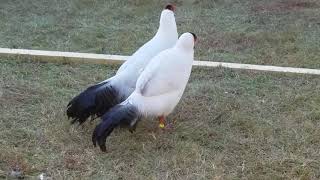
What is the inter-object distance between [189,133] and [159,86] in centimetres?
39

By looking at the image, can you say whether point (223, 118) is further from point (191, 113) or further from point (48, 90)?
point (48, 90)

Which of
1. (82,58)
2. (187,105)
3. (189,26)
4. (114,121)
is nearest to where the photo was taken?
(114,121)

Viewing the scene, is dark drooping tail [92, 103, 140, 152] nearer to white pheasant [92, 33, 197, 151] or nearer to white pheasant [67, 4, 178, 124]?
white pheasant [92, 33, 197, 151]

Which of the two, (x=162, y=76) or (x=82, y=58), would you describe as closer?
(x=162, y=76)

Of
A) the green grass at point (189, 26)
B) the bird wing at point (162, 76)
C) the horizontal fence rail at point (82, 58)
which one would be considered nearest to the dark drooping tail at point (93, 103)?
the bird wing at point (162, 76)

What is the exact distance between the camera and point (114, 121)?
296 cm

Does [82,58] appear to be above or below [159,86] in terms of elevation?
below

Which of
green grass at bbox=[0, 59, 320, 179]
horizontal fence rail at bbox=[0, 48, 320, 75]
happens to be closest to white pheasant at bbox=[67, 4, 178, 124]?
green grass at bbox=[0, 59, 320, 179]

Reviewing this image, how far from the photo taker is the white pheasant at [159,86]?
3.05m

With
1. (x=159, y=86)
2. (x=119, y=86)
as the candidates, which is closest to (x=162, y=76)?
(x=159, y=86)

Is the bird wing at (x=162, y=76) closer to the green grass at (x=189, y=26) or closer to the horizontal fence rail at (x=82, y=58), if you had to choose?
the horizontal fence rail at (x=82, y=58)

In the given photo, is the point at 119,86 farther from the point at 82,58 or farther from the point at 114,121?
the point at 82,58

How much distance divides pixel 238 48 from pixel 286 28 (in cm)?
82

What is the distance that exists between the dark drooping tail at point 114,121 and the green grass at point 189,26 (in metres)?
1.77
